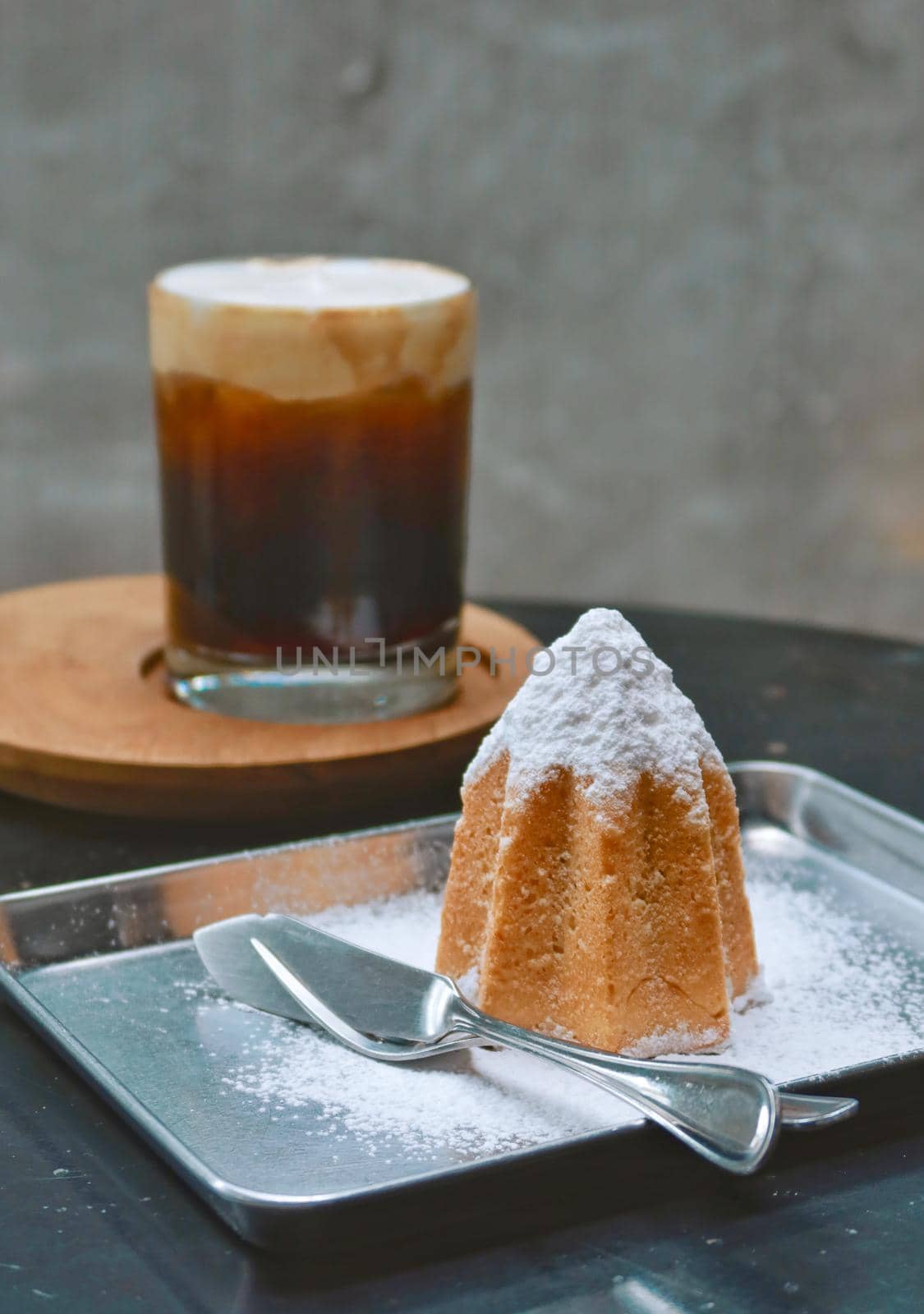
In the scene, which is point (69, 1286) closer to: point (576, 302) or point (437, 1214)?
point (437, 1214)

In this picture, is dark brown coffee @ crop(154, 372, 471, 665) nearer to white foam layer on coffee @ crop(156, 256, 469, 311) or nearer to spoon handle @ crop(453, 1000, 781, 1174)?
white foam layer on coffee @ crop(156, 256, 469, 311)

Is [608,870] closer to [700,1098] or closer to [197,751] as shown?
[700,1098]

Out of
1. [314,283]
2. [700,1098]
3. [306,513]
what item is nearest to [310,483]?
[306,513]

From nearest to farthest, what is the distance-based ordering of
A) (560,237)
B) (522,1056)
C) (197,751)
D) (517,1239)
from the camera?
(517,1239)
(522,1056)
(197,751)
(560,237)

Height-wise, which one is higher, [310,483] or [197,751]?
[310,483]

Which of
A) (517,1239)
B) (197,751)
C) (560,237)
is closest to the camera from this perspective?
(517,1239)

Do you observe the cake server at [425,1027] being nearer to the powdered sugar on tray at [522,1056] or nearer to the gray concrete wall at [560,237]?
the powdered sugar on tray at [522,1056]

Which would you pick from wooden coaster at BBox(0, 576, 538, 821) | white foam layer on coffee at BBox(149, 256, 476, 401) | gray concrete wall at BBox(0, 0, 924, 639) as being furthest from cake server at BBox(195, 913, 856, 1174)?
gray concrete wall at BBox(0, 0, 924, 639)
